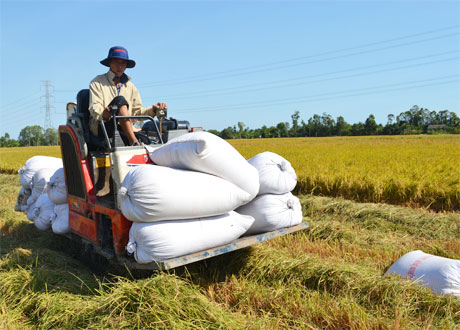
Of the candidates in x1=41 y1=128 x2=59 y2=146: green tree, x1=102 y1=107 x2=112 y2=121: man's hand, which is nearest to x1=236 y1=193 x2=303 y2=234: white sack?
x1=102 y1=107 x2=112 y2=121: man's hand

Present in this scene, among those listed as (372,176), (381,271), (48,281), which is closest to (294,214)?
(381,271)

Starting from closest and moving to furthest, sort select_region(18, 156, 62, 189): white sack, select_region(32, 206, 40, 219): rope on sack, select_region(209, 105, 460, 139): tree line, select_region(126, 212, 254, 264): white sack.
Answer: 1. select_region(126, 212, 254, 264): white sack
2. select_region(32, 206, 40, 219): rope on sack
3. select_region(18, 156, 62, 189): white sack
4. select_region(209, 105, 460, 139): tree line

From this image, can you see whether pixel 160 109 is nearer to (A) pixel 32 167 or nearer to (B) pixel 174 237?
(B) pixel 174 237

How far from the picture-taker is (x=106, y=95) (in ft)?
13.0

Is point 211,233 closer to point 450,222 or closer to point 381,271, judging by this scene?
point 381,271

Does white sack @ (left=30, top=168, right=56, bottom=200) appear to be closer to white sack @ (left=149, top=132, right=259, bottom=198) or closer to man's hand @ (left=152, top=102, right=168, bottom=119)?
man's hand @ (left=152, top=102, right=168, bottom=119)

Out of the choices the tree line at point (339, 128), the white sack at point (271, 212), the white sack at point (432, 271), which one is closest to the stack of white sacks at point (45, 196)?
the white sack at point (271, 212)

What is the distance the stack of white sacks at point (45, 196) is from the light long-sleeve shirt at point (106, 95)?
1.03 m

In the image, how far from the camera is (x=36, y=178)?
17.1ft

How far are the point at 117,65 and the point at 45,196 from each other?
85.2 inches

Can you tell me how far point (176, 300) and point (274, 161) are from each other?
1.66 metres

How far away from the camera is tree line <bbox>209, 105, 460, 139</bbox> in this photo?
207ft

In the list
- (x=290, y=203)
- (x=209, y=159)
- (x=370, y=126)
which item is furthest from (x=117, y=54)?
(x=370, y=126)

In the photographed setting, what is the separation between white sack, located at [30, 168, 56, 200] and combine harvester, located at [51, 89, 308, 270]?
123 centimetres
